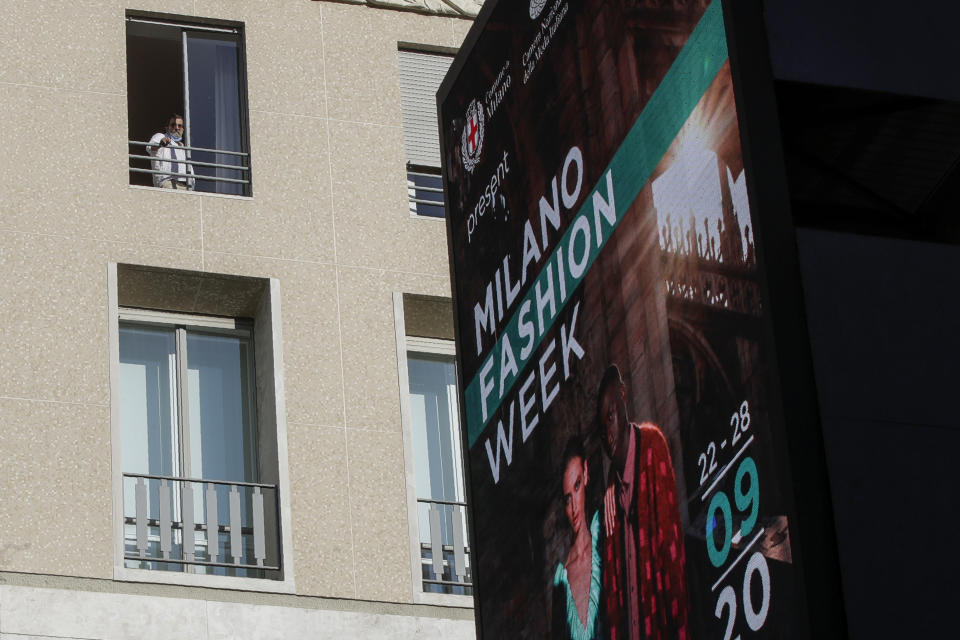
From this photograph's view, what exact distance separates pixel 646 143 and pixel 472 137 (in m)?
2.64

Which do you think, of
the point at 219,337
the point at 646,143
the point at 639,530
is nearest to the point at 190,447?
the point at 219,337

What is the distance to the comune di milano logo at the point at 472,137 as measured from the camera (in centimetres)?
1330

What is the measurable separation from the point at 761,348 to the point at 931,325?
2.48 feet

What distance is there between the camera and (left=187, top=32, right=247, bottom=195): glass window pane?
1964cm

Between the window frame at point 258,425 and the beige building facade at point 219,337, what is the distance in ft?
0.07

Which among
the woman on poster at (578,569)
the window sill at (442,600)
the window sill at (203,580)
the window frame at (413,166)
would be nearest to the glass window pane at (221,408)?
the window sill at (203,580)

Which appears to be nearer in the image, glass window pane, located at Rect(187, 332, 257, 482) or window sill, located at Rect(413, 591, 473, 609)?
window sill, located at Rect(413, 591, 473, 609)

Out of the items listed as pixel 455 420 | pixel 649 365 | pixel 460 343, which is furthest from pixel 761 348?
pixel 455 420

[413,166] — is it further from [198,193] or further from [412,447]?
[412,447]

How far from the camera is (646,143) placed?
10.9 metres

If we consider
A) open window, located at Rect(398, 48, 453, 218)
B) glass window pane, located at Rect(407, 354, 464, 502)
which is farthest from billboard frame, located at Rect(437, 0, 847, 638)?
open window, located at Rect(398, 48, 453, 218)

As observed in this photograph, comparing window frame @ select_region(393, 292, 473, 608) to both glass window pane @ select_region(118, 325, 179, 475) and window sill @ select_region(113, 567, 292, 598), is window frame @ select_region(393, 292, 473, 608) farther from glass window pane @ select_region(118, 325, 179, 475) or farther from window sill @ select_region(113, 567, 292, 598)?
glass window pane @ select_region(118, 325, 179, 475)

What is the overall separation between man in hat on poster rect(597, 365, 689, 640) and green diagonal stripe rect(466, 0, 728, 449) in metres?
0.86

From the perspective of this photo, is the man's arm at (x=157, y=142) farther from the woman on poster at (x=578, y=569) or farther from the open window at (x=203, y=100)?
the woman on poster at (x=578, y=569)
